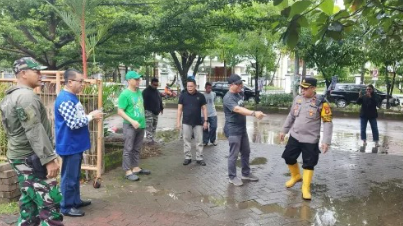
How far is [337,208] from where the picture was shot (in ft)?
15.1

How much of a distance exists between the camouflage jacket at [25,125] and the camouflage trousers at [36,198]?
15 centimetres

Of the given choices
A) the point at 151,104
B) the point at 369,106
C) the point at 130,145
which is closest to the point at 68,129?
the point at 130,145

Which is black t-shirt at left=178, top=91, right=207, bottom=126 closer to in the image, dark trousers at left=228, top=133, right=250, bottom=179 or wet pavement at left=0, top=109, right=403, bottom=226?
wet pavement at left=0, top=109, right=403, bottom=226

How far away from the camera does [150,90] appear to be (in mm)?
8375

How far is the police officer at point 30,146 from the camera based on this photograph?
299cm

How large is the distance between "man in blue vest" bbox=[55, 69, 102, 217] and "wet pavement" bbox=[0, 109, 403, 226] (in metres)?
0.26

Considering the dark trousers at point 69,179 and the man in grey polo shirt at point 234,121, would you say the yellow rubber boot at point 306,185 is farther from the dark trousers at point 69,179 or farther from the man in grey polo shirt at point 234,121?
the dark trousers at point 69,179

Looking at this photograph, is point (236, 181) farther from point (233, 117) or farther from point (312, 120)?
A: point (312, 120)

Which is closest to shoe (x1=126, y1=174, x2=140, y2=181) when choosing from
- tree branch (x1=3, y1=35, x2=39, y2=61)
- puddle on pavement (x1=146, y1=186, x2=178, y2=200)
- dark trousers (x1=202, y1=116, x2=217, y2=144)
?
puddle on pavement (x1=146, y1=186, x2=178, y2=200)

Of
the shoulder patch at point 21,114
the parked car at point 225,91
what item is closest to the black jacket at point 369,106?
the shoulder patch at point 21,114

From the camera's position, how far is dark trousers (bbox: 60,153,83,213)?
4.07 metres

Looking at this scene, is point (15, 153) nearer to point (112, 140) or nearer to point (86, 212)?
point (86, 212)

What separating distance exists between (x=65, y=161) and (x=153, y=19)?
486cm

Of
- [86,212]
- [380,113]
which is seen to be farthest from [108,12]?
[380,113]
